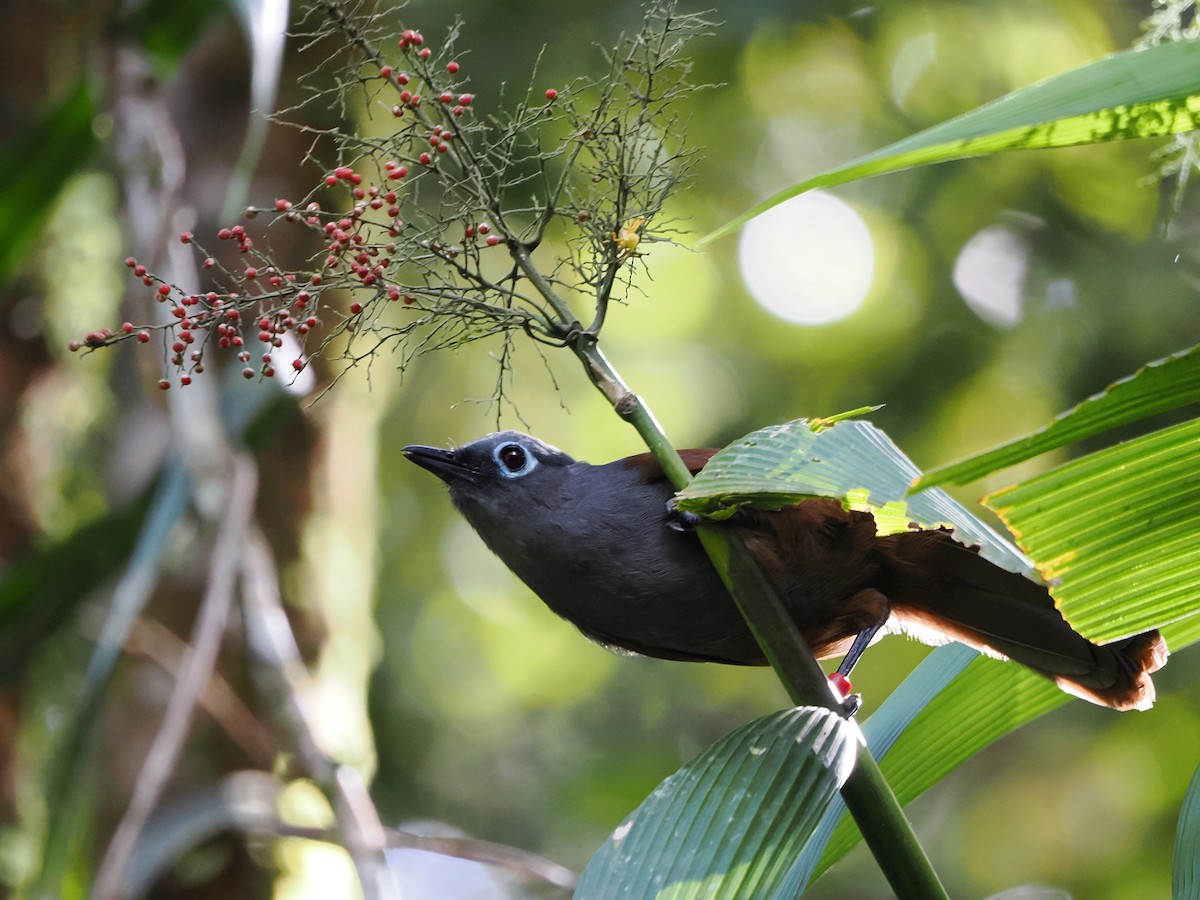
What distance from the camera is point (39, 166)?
2.76 meters

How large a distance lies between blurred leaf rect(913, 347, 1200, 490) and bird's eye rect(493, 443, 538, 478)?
1282 millimetres

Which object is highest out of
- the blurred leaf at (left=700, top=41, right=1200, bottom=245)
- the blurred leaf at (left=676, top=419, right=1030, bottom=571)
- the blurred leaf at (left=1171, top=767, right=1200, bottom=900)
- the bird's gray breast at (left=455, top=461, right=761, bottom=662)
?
the blurred leaf at (left=700, top=41, right=1200, bottom=245)

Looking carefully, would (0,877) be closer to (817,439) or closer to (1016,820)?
(817,439)

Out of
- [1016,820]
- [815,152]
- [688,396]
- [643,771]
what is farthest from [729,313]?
[1016,820]

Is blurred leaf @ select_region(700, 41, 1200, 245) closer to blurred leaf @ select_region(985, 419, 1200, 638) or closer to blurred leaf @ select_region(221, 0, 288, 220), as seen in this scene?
blurred leaf @ select_region(985, 419, 1200, 638)

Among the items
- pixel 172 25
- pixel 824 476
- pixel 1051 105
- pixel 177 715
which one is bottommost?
pixel 177 715

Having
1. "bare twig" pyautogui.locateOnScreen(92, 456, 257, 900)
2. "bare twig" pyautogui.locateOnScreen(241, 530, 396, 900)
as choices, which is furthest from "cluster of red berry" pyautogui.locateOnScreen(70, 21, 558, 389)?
"bare twig" pyautogui.locateOnScreen(241, 530, 396, 900)

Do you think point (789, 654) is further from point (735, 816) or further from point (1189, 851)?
point (1189, 851)

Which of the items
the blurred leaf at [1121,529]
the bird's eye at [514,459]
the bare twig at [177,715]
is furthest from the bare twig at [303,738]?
the blurred leaf at [1121,529]

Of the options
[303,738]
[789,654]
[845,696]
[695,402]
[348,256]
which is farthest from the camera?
[695,402]

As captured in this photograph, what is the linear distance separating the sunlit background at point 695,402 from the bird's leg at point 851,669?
167 cm

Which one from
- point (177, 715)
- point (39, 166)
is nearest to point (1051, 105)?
point (177, 715)

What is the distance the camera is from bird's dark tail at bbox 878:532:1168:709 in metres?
1.79

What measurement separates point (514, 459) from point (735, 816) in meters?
1.13
